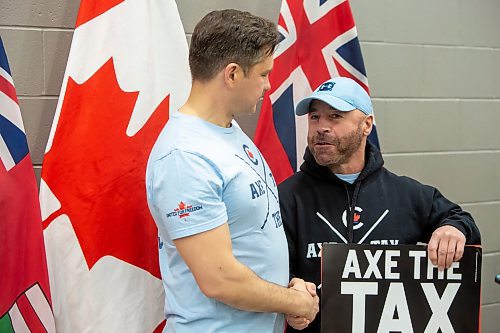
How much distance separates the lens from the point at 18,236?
→ 1.72 m

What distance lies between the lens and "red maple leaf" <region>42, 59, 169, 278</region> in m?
1.78

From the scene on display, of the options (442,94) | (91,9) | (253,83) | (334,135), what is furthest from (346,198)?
(442,94)

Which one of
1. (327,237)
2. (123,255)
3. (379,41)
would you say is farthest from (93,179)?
(379,41)

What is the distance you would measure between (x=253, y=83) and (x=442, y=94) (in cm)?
152

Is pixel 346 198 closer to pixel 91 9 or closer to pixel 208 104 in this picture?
pixel 208 104

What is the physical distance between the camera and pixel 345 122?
6.16 feet

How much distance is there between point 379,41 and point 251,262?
1.42 metres

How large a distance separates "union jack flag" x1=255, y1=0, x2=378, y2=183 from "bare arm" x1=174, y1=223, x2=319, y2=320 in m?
0.80

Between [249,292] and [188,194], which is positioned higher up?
[188,194]

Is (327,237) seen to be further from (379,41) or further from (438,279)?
(379,41)

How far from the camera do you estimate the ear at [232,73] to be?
1.47m

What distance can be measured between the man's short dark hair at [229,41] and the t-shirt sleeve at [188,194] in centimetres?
20

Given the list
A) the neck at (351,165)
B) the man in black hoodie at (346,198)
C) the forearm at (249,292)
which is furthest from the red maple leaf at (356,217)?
the forearm at (249,292)

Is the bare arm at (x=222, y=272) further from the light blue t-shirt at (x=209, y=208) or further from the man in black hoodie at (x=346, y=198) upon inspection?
the man in black hoodie at (x=346, y=198)
